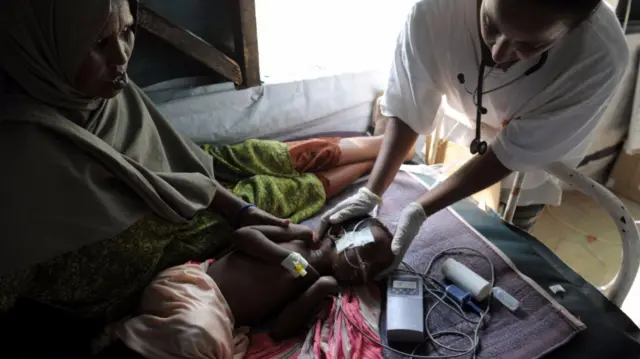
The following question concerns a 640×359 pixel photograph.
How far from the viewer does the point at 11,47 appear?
109 centimetres

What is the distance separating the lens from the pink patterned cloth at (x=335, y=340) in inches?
52.9

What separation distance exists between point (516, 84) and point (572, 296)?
69 centimetres

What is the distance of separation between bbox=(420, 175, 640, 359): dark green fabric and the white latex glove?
1.19 ft

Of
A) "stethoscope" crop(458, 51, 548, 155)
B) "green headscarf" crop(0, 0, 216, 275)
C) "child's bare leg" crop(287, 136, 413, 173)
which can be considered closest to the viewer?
"green headscarf" crop(0, 0, 216, 275)

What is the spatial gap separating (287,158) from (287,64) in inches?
26.2

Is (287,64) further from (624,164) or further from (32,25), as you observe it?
(624,164)

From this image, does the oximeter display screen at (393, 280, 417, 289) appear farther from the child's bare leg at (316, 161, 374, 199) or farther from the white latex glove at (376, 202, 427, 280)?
the child's bare leg at (316, 161, 374, 199)

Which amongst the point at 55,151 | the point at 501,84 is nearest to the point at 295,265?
the point at 55,151

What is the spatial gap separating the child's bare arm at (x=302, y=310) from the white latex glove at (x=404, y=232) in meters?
0.20

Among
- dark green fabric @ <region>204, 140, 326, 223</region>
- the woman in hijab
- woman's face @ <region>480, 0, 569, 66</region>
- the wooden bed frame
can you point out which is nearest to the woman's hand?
the woman in hijab

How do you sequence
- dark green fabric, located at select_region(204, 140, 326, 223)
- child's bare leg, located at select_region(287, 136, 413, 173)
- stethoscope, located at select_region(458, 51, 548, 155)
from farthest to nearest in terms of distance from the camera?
child's bare leg, located at select_region(287, 136, 413, 173) < dark green fabric, located at select_region(204, 140, 326, 223) < stethoscope, located at select_region(458, 51, 548, 155)

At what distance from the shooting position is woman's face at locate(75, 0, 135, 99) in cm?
113

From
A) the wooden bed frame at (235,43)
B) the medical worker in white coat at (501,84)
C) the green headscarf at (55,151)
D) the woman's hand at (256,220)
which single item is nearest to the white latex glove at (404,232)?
the medical worker in white coat at (501,84)

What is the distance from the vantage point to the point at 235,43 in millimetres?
2035
